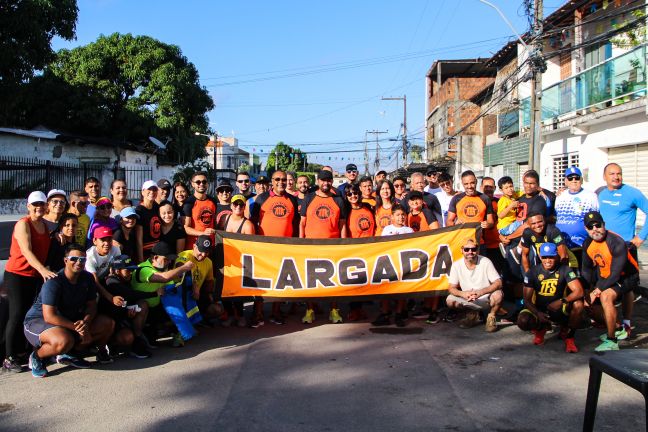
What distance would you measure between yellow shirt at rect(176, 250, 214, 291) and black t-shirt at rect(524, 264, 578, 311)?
383 cm

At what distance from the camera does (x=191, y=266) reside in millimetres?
6449

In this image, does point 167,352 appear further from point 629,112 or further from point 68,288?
point 629,112

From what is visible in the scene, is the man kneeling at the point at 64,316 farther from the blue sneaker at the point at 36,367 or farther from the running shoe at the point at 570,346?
the running shoe at the point at 570,346

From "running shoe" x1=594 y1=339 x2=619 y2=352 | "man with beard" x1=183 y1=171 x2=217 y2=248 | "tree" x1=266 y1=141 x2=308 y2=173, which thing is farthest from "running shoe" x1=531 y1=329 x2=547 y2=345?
"tree" x1=266 y1=141 x2=308 y2=173

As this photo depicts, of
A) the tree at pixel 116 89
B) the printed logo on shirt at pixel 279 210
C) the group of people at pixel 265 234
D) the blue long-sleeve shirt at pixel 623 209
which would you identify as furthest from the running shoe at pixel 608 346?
the tree at pixel 116 89

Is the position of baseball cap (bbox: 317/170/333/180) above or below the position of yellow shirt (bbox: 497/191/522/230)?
above

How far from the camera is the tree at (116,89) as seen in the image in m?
27.0

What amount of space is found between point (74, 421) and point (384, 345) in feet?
10.7

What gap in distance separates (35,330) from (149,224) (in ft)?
6.35

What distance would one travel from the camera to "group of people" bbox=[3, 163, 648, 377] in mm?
5578

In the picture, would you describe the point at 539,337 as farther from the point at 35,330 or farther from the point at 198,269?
the point at 35,330

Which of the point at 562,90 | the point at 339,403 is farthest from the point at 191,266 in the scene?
the point at 562,90

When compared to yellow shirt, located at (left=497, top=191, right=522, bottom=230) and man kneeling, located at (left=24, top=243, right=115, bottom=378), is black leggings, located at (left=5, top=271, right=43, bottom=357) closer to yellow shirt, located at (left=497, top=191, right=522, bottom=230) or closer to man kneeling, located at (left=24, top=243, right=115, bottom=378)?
man kneeling, located at (left=24, top=243, right=115, bottom=378)

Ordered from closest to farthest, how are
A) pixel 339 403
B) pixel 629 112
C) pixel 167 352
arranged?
pixel 339 403 → pixel 167 352 → pixel 629 112
